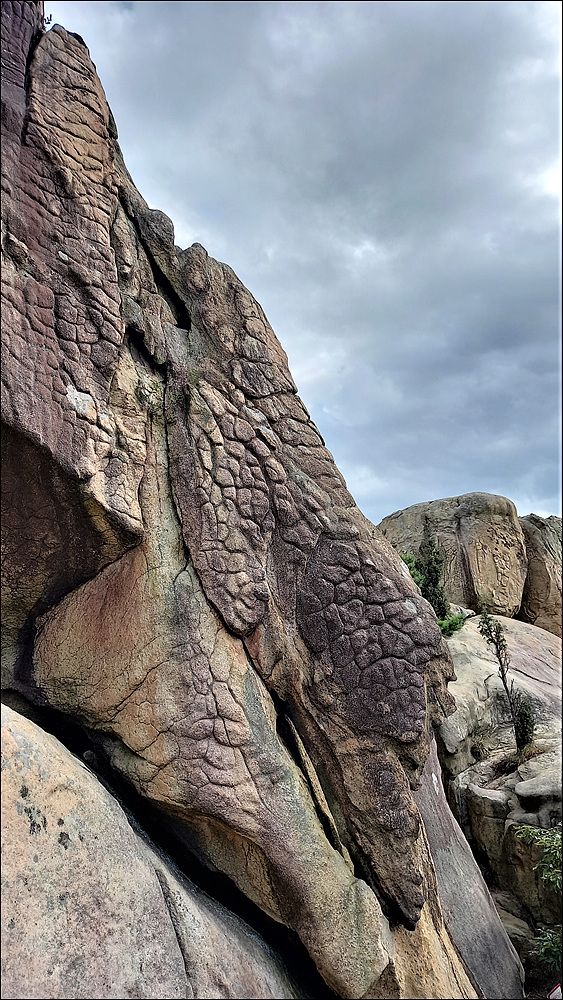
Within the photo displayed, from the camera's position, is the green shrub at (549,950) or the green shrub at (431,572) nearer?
the green shrub at (549,950)

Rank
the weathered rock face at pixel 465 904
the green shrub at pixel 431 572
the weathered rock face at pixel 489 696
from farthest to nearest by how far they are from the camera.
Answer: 1. the green shrub at pixel 431 572
2. the weathered rock face at pixel 489 696
3. the weathered rock face at pixel 465 904

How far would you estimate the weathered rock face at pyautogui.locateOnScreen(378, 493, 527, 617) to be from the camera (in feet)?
48.8

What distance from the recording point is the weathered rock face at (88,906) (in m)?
3.28

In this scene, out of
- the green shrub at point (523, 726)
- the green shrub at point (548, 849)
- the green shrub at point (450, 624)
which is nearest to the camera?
the green shrub at point (548, 849)

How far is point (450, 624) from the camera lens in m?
12.0

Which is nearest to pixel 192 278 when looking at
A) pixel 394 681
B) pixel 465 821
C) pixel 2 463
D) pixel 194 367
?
pixel 194 367

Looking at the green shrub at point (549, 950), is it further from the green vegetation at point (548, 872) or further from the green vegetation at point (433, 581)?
the green vegetation at point (433, 581)

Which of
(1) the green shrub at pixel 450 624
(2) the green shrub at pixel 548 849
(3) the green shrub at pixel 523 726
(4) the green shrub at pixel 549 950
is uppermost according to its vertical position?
(1) the green shrub at pixel 450 624

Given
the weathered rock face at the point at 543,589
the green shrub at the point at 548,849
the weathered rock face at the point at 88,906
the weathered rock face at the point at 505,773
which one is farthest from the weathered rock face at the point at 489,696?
the weathered rock face at the point at 88,906

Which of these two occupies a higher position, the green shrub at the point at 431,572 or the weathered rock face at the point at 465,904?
the green shrub at the point at 431,572

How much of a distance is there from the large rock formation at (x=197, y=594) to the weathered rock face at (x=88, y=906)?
46 cm

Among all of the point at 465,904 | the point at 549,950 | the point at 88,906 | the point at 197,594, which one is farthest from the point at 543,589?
the point at 88,906

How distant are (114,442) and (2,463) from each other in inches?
30.0

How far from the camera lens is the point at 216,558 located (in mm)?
4695
